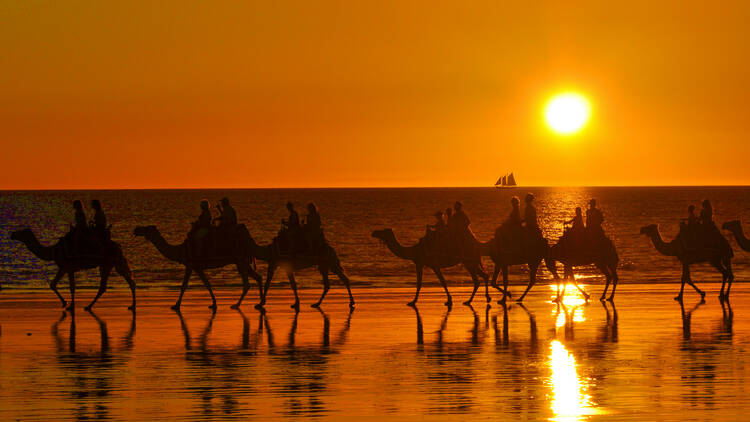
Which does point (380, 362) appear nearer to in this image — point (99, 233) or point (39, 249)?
point (99, 233)

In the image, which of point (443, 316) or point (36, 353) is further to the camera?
point (443, 316)

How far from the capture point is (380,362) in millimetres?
17156

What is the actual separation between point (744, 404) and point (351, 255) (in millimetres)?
55294

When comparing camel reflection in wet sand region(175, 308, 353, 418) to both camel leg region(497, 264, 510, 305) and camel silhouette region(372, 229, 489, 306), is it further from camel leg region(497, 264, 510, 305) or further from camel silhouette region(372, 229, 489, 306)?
camel leg region(497, 264, 510, 305)

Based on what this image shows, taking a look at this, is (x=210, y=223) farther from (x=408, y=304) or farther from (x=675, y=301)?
(x=675, y=301)

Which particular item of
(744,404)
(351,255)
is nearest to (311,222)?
(744,404)

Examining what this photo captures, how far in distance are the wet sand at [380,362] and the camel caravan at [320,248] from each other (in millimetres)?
836

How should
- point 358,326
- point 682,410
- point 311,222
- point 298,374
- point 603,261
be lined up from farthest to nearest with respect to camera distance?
1. point 603,261
2. point 311,222
3. point 358,326
4. point 298,374
5. point 682,410

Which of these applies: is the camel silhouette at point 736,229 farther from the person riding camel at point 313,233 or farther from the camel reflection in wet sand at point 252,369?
the camel reflection in wet sand at point 252,369

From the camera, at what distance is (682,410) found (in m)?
13.5

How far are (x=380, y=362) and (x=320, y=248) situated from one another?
8.56m

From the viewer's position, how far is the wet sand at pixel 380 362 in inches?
538

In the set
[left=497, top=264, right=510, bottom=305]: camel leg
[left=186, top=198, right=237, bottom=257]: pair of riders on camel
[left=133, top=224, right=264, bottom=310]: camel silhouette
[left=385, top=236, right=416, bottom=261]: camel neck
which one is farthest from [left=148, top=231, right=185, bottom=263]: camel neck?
[left=497, top=264, right=510, bottom=305]: camel leg

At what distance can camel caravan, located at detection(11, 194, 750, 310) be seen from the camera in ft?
82.7
